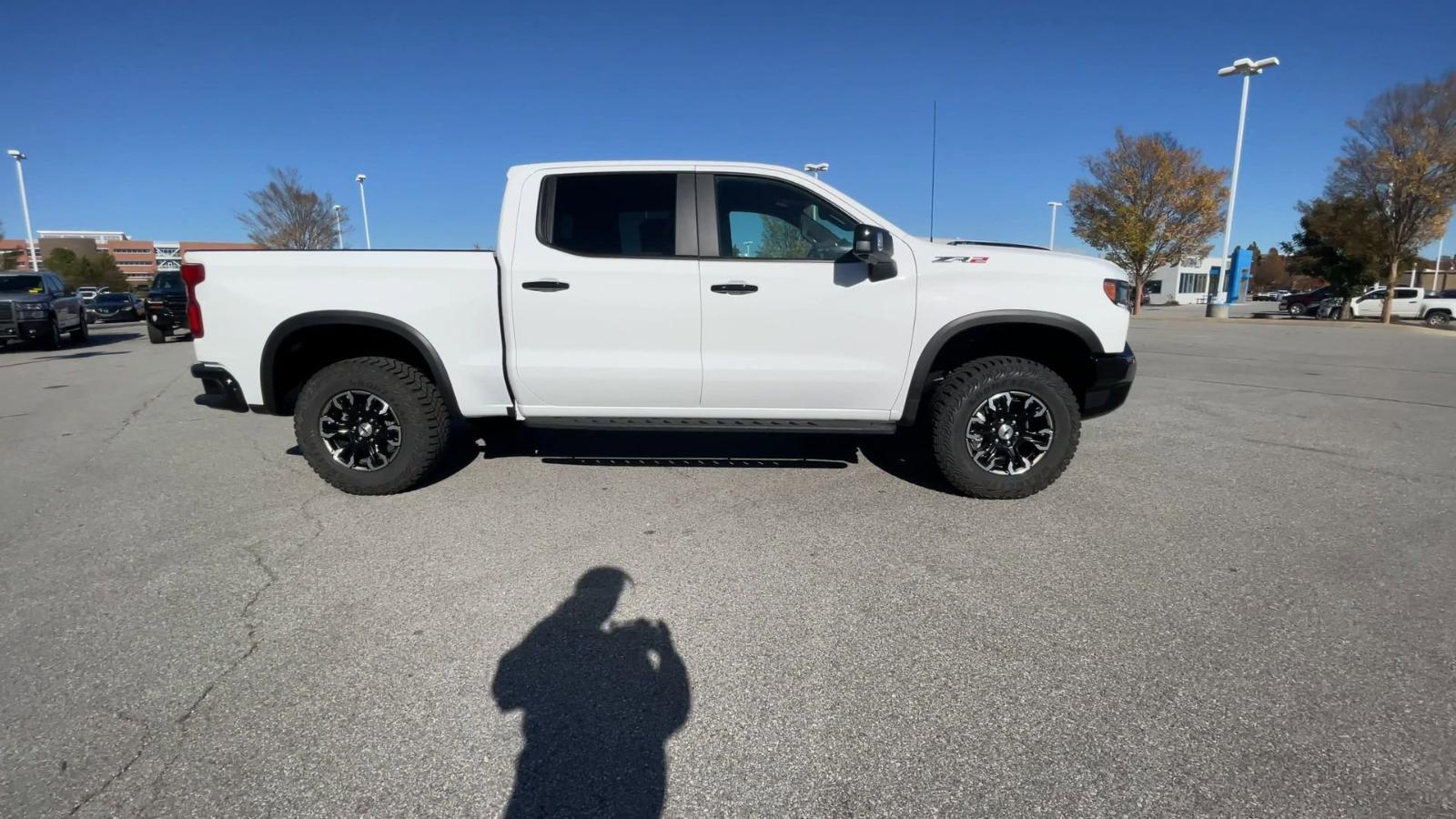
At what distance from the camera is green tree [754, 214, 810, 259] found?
4543 mm

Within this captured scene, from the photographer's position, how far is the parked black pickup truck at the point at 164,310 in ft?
57.2

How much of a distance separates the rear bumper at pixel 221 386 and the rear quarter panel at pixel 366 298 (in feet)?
0.24

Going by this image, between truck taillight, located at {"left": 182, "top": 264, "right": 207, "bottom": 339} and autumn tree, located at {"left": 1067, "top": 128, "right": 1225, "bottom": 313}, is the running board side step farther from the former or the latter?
autumn tree, located at {"left": 1067, "top": 128, "right": 1225, "bottom": 313}

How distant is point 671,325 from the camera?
4309 mm

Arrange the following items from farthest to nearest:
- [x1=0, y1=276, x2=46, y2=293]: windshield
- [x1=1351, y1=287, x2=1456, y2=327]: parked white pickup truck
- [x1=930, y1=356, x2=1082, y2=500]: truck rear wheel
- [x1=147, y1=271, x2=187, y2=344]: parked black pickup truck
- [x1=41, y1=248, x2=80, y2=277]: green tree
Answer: [x1=41, y1=248, x2=80, y2=277]: green tree, [x1=1351, y1=287, x2=1456, y2=327]: parked white pickup truck, [x1=147, y1=271, x2=187, y2=344]: parked black pickup truck, [x1=0, y1=276, x2=46, y2=293]: windshield, [x1=930, y1=356, x2=1082, y2=500]: truck rear wheel

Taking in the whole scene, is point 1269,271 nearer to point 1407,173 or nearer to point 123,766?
point 1407,173

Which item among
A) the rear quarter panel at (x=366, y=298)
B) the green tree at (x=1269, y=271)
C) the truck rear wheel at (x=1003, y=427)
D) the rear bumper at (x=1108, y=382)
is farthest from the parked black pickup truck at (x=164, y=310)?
the green tree at (x=1269, y=271)

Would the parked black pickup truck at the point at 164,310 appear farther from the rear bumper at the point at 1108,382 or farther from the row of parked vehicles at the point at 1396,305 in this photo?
the row of parked vehicles at the point at 1396,305

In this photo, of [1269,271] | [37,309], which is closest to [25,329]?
[37,309]

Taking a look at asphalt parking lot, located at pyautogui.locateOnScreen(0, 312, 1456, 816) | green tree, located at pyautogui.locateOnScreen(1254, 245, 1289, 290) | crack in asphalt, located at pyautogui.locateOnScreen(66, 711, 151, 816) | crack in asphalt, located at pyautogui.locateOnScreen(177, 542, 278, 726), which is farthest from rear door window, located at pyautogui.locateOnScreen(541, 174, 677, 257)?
green tree, located at pyautogui.locateOnScreen(1254, 245, 1289, 290)

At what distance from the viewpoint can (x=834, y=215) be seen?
4438mm

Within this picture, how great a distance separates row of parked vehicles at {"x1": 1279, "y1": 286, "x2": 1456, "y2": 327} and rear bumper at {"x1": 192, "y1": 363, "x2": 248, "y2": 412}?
38110mm

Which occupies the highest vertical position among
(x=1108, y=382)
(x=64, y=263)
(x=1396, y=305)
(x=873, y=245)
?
(x=64, y=263)

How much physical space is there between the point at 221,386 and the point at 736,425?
10.5ft
